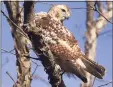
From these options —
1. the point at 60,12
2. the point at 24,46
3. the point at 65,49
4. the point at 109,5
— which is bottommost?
the point at 65,49

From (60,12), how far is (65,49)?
0.73m

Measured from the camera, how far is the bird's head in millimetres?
3510

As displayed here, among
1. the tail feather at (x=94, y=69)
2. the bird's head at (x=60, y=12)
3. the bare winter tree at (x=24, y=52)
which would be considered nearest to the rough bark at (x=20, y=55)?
the bare winter tree at (x=24, y=52)

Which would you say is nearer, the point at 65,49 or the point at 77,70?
the point at 77,70

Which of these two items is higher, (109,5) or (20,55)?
(109,5)

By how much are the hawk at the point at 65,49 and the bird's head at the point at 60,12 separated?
431mm

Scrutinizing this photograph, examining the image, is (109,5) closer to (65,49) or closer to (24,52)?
(24,52)

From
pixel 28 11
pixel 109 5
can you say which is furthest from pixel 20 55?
pixel 109 5

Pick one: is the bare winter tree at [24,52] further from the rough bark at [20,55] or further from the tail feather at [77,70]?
the tail feather at [77,70]

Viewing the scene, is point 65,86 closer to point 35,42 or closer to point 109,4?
point 35,42

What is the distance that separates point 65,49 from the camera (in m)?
2.91

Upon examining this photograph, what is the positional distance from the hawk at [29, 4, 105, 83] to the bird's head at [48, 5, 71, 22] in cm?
43

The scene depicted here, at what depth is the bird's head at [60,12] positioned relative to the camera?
11.5 feet

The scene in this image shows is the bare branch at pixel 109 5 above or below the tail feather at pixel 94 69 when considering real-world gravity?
above
